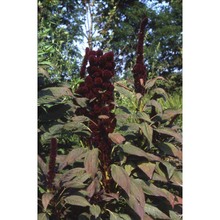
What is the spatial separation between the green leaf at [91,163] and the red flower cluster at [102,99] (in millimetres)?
99

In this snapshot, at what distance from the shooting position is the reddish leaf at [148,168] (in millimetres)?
1530

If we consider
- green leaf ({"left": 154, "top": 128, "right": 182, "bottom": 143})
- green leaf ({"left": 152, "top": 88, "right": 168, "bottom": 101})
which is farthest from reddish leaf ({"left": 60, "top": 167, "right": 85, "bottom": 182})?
green leaf ({"left": 152, "top": 88, "right": 168, "bottom": 101})

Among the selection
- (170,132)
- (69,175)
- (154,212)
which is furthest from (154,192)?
(69,175)

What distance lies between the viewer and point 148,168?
156 cm

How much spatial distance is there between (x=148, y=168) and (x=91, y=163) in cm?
22

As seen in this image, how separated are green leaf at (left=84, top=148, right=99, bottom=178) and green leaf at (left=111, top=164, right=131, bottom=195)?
68 millimetres

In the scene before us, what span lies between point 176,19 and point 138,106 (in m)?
1.53

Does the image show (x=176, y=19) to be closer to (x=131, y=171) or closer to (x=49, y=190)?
(x=131, y=171)

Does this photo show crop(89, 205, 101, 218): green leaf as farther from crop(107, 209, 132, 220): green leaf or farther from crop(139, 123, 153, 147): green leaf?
crop(139, 123, 153, 147): green leaf

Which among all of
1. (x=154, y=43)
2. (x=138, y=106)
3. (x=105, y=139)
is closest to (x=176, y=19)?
(x=154, y=43)
